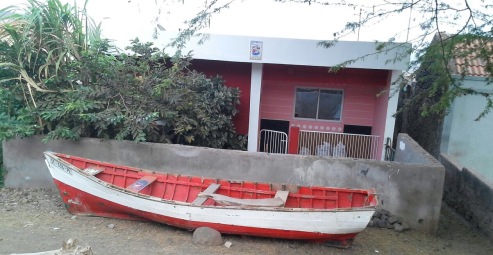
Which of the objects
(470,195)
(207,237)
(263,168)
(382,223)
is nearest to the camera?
(207,237)

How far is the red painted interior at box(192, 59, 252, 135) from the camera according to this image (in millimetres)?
11414

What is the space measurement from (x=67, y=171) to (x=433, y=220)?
5.96 metres

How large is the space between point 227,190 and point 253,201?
69cm

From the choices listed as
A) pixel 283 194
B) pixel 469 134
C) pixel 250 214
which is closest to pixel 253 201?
pixel 250 214

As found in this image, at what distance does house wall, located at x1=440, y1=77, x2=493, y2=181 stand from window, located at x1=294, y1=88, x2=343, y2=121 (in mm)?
2920

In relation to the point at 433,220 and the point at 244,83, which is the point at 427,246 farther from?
the point at 244,83

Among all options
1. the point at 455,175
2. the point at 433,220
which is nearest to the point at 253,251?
the point at 433,220

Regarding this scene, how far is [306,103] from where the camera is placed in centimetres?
1195

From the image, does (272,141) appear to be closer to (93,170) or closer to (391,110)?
(391,110)

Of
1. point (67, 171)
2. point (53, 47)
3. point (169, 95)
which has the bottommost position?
point (67, 171)

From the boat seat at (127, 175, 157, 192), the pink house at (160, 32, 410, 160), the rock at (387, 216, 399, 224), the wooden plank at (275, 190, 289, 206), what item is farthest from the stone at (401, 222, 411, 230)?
the boat seat at (127, 175, 157, 192)

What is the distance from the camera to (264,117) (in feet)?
39.8

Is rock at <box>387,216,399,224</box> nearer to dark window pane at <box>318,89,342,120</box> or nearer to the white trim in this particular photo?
the white trim

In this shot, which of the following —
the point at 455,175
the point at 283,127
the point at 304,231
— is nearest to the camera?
the point at 304,231
